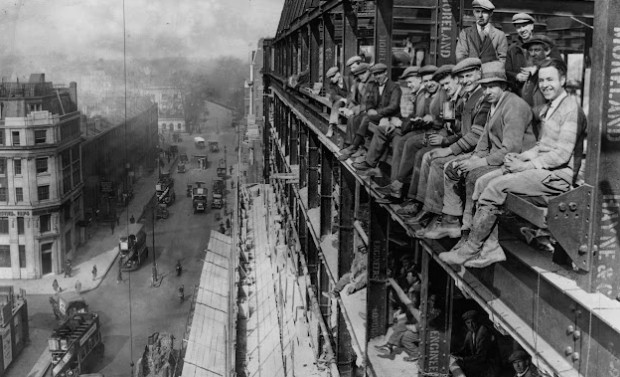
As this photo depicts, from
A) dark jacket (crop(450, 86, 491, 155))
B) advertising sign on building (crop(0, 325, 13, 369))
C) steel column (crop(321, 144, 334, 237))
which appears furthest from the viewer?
advertising sign on building (crop(0, 325, 13, 369))

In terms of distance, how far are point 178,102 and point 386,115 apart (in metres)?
59.7

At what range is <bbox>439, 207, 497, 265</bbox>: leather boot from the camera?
5.23 m

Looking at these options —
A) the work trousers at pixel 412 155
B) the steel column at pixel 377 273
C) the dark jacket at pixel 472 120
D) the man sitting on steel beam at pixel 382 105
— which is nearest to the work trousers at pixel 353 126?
the man sitting on steel beam at pixel 382 105

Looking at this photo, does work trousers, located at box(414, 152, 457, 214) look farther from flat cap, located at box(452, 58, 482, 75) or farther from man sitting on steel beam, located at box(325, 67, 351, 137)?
man sitting on steel beam, located at box(325, 67, 351, 137)

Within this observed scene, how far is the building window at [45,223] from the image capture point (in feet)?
140

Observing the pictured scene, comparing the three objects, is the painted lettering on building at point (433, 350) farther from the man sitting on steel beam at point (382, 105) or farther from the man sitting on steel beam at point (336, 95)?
the man sitting on steel beam at point (336, 95)

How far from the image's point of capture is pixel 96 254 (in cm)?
4622

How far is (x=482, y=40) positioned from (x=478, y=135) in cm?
178

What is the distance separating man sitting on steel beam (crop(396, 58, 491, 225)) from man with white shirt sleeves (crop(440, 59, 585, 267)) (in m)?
1.12

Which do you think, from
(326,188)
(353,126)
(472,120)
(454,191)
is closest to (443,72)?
(472,120)

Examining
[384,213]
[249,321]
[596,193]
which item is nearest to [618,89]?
[596,193]

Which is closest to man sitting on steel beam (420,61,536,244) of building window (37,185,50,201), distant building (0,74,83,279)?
distant building (0,74,83,279)

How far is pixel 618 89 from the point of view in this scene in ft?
13.5

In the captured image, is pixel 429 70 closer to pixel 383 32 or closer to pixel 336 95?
pixel 383 32
